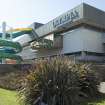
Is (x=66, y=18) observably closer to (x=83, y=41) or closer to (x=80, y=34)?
→ (x=80, y=34)

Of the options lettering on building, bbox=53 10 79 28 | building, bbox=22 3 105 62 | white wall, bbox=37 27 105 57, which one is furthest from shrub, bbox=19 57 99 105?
lettering on building, bbox=53 10 79 28

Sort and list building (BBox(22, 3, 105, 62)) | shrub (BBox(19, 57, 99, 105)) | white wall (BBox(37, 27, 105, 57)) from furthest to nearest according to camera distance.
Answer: white wall (BBox(37, 27, 105, 57))
building (BBox(22, 3, 105, 62))
shrub (BBox(19, 57, 99, 105))

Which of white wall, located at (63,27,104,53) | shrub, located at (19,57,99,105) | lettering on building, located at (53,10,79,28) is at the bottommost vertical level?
shrub, located at (19,57,99,105)

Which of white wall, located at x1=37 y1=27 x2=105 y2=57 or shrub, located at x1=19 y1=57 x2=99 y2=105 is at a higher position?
white wall, located at x1=37 y1=27 x2=105 y2=57

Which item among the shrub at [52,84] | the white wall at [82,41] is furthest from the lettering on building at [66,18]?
the shrub at [52,84]

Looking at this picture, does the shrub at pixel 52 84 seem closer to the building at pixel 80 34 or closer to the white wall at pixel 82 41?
the building at pixel 80 34

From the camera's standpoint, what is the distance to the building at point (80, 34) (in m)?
35.1

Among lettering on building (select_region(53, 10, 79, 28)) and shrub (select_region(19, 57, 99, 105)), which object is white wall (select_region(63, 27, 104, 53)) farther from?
shrub (select_region(19, 57, 99, 105))

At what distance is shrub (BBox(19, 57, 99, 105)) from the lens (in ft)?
28.6

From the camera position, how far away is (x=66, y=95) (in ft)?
28.9

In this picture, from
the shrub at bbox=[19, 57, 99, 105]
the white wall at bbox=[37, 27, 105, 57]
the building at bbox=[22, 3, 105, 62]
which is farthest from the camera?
the white wall at bbox=[37, 27, 105, 57]

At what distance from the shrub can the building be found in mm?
24234

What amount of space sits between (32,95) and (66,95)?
1352 millimetres

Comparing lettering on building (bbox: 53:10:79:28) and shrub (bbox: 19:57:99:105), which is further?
lettering on building (bbox: 53:10:79:28)
